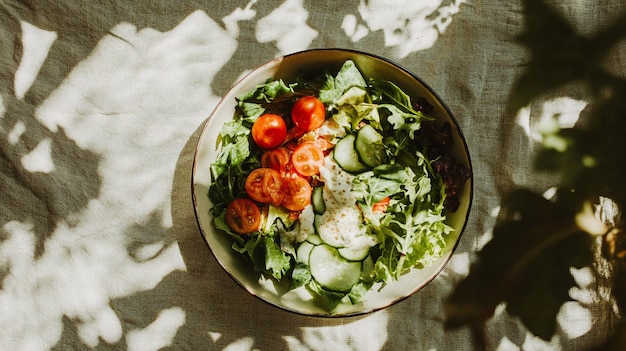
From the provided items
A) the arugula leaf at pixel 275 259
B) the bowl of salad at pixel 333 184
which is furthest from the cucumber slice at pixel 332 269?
the arugula leaf at pixel 275 259

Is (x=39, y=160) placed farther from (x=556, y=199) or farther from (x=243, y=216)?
(x=556, y=199)

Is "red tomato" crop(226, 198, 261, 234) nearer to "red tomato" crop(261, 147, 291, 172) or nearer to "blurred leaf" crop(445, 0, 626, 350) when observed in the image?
"red tomato" crop(261, 147, 291, 172)


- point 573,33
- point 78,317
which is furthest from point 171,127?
point 573,33

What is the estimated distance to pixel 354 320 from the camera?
247 cm

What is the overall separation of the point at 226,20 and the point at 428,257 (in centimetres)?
140

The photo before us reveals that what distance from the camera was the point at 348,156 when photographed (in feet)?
7.59

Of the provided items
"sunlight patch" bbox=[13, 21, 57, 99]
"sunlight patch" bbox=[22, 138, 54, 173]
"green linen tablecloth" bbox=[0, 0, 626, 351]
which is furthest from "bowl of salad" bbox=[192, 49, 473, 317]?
"sunlight patch" bbox=[13, 21, 57, 99]

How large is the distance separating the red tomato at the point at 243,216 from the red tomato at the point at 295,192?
132 millimetres

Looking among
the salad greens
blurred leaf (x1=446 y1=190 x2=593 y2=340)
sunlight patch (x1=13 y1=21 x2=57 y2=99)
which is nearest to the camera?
the salad greens

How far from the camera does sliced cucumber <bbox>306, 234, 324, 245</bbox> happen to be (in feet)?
7.64

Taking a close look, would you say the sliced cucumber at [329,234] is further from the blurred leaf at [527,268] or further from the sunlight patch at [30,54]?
the sunlight patch at [30,54]

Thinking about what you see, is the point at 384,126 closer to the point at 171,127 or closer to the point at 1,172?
the point at 171,127

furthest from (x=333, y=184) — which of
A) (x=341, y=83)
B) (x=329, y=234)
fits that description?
(x=341, y=83)

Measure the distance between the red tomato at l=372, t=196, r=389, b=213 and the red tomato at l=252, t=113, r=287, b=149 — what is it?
19.2 inches
